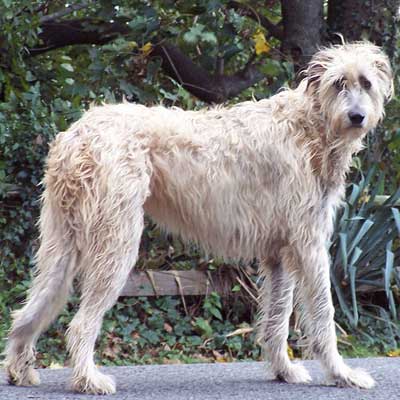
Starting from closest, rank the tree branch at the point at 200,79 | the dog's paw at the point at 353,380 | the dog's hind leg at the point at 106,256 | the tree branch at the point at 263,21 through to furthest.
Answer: the dog's hind leg at the point at 106,256 → the dog's paw at the point at 353,380 → the tree branch at the point at 263,21 → the tree branch at the point at 200,79

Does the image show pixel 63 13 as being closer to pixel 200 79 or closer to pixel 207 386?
pixel 200 79

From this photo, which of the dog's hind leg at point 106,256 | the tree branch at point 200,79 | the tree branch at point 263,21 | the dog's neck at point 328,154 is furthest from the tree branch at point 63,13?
the dog's hind leg at point 106,256

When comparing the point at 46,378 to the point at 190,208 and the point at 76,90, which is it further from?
the point at 76,90

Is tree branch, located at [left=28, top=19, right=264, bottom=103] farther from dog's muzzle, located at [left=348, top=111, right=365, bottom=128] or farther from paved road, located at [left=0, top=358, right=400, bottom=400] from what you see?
dog's muzzle, located at [left=348, top=111, right=365, bottom=128]

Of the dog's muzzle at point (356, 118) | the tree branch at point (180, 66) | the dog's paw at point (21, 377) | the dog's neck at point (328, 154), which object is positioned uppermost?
the dog's muzzle at point (356, 118)

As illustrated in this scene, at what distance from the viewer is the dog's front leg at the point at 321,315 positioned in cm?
622

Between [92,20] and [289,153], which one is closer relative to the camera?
A: [289,153]

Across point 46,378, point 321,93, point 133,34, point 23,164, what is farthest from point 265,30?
point 46,378

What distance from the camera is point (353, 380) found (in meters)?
6.19

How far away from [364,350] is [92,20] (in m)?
4.39

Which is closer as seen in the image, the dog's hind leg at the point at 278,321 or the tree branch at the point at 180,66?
the dog's hind leg at the point at 278,321

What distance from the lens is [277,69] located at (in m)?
9.78

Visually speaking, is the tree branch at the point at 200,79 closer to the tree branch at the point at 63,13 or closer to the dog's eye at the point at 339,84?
the tree branch at the point at 63,13

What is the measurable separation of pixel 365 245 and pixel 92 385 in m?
4.66
